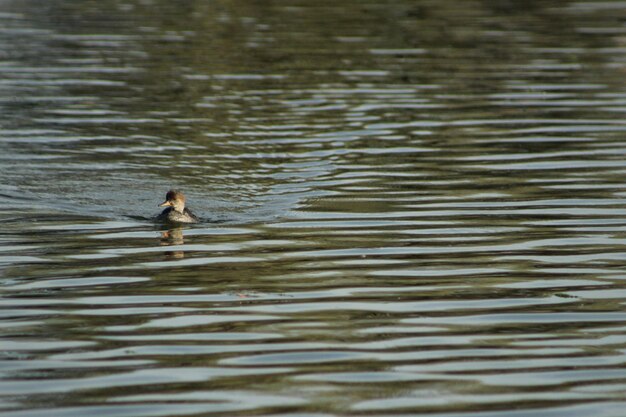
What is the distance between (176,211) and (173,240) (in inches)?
39.3

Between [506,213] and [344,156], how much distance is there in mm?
4104

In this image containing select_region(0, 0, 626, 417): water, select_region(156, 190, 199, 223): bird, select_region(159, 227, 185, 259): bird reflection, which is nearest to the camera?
select_region(0, 0, 626, 417): water

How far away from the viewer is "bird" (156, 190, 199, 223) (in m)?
13.5

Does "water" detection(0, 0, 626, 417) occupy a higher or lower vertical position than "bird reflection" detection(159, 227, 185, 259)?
higher

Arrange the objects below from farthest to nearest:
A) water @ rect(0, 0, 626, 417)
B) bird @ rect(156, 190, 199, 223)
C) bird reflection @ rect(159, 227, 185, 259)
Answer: bird @ rect(156, 190, 199, 223), bird reflection @ rect(159, 227, 185, 259), water @ rect(0, 0, 626, 417)

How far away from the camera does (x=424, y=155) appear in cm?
1705

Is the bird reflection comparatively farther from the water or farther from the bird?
the bird

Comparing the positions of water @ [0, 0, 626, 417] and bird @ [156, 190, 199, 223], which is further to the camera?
bird @ [156, 190, 199, 223]

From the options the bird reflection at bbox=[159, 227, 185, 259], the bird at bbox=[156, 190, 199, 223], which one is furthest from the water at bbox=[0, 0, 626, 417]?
the bird at bbox=[156, 190, 199, 223]

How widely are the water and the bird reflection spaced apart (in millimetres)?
45

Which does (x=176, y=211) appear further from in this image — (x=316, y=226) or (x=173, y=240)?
(x=316, y=226)

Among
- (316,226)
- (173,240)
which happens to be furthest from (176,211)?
(316,226)

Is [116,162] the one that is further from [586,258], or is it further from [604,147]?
[586,258]

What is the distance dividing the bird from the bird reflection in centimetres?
20
